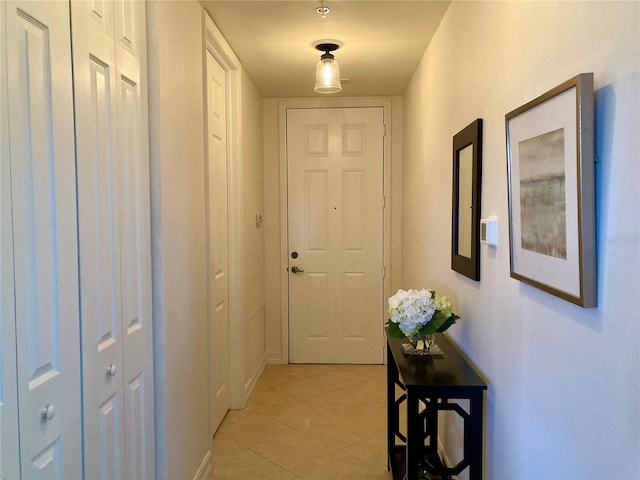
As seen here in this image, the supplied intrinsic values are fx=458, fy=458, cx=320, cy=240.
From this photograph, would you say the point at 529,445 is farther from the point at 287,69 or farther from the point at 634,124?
the point at 287,69

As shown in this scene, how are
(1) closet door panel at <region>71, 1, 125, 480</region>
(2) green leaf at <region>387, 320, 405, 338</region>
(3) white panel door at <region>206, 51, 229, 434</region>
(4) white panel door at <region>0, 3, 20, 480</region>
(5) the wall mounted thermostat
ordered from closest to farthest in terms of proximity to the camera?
(4) white panel door at <region>0, 3, 20, 480</region> < (1) closet door panel at <region>71, 1, 125, 480</region> < (5) the wall mounted thermostat < (2) green leaf at <region>387, 320, 405, 338</region> < (3) white panel door at <region>206, 51, 229, 434</region>

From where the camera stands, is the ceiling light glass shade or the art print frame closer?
the art print frame

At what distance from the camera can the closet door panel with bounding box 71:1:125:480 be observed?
1.29 meters

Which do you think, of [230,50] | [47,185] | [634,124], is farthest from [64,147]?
[230,50]

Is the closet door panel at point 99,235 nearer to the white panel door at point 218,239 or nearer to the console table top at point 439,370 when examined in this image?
the console table top at point 439,370

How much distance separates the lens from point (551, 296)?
1125 mm

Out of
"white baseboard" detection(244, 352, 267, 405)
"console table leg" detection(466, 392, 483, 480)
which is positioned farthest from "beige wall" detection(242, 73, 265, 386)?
"console table leg" detection(466, 392, 483, 480)

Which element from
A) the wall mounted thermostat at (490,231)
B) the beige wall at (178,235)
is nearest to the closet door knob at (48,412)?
the beige wall at (178,235)

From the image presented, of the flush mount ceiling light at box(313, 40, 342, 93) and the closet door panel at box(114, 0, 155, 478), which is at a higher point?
the flush mount ceiling light at box(313, 40, 342, 93)

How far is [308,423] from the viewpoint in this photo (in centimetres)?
300

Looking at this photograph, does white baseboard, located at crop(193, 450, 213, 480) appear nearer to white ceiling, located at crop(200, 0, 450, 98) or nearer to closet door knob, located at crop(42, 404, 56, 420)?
closet door knob, located at crop(42, 404, 56, 420)

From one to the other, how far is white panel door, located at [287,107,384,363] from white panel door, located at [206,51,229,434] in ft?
3.80

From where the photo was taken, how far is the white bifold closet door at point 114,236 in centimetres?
131

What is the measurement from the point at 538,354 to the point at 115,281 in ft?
4.23
